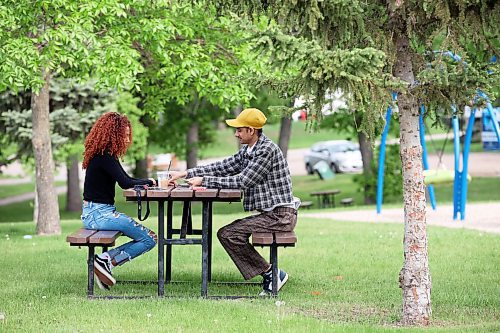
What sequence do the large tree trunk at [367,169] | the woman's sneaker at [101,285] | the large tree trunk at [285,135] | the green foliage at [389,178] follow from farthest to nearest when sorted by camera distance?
the large tree trunk at [285,135], the large tree trunk at [367,169], the green foliage at [389,178], the woman's sneaker at [101,285]

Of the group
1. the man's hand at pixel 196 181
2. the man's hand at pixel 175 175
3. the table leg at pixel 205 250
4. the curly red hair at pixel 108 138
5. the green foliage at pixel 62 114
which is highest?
the green foliage at pixel 62 114

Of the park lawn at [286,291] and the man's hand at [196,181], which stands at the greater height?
the man's hand at [196,181]

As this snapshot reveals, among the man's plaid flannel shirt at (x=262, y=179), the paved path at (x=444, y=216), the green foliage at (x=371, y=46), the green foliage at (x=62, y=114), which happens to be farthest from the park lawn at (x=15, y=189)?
the green foliage at (x=371, y=46)

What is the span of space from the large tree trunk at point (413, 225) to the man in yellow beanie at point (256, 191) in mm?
1572

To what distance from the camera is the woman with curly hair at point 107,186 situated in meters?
8.62

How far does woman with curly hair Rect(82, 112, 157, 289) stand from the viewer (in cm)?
862

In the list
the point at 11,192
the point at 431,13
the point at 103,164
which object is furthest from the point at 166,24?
the point at 11,192

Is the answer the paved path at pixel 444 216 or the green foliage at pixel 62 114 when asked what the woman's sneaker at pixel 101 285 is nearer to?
the paved path at pixel 444 216

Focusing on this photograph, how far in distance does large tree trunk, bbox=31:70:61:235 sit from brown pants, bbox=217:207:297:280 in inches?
273

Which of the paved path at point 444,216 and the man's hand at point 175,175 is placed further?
the paved path at point 444,216

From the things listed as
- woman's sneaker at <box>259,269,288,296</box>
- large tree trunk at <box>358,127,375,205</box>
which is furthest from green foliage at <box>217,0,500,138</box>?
large tree trunk at <box>358,127,375,205</box>

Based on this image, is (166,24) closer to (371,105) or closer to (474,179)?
(371,105)

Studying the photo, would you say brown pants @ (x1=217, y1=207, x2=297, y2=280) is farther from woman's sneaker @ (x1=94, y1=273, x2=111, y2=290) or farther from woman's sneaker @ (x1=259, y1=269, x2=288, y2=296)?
woman's sneaker @ (x1=94, y1=273, x2=111, y2=290)

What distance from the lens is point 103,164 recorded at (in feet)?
28.2
